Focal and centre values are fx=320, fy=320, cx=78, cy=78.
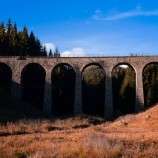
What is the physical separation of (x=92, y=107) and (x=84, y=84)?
28.7 feet

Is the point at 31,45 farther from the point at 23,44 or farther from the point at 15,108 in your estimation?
the point at 15,108

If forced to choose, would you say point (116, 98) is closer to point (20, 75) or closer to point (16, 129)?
point (20, 75)

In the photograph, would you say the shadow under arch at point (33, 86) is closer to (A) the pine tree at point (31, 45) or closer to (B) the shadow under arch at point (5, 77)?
(B) the shadow under arch at point (5, 77)

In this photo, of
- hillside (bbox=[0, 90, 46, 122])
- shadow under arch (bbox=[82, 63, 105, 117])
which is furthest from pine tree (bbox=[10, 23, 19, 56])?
hillside (bbox=[0, 90, 46, 122])

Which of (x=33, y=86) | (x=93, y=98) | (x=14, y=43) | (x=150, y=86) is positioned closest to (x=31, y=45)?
(x=14, y=43)

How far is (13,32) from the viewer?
245ft

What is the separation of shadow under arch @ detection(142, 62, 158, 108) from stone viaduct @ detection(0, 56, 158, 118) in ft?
13.3

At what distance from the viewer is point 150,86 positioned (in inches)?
2532

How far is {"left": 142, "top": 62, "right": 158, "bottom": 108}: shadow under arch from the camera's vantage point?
204 feet

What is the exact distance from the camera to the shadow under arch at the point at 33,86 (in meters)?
67.4

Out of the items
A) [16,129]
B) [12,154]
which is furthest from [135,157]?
[16,129]

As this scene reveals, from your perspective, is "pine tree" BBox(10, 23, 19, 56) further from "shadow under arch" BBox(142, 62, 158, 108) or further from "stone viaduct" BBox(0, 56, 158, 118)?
"shadow under arch" BBox(142, 62, 158, 108)

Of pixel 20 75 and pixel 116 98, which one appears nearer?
pixel 20 75

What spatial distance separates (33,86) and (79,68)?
14.7m
